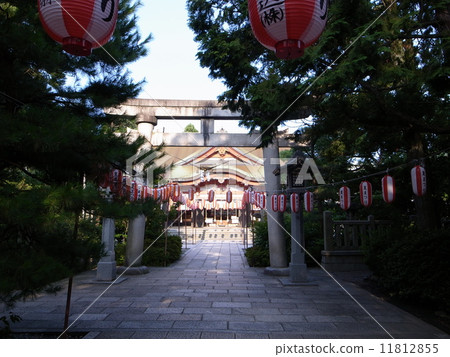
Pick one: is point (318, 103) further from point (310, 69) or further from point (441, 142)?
point (441, 142)

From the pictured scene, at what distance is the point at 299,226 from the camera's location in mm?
8312

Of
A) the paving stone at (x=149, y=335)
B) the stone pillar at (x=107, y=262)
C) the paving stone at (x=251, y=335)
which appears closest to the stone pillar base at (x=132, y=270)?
the stone pillar at (x=107, y=262)

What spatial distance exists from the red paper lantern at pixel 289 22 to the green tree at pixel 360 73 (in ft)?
4.56

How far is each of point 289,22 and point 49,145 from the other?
7.95ft

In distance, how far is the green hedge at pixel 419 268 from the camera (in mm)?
5133

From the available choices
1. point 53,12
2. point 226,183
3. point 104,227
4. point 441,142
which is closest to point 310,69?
point 53,12

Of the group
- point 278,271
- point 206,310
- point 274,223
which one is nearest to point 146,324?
point 206,310

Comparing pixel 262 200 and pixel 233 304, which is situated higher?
pixel 262 200

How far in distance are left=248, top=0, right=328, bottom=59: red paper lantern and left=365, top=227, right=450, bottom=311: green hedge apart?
4187 millimetres

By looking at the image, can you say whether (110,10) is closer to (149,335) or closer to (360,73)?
(360,73)

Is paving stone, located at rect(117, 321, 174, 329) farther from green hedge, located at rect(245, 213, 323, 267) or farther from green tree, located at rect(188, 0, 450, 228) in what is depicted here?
green hedge, located at rect(245, 213, 323, 267)

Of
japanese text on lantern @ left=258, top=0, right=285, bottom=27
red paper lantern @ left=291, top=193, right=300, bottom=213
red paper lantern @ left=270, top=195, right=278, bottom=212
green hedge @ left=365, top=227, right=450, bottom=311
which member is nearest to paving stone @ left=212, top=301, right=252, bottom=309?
green hedge @ left=365, top=227, right=450, bottom=311

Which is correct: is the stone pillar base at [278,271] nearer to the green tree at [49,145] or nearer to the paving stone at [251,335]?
the paving stone at [251,335]

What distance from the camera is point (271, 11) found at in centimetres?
308
